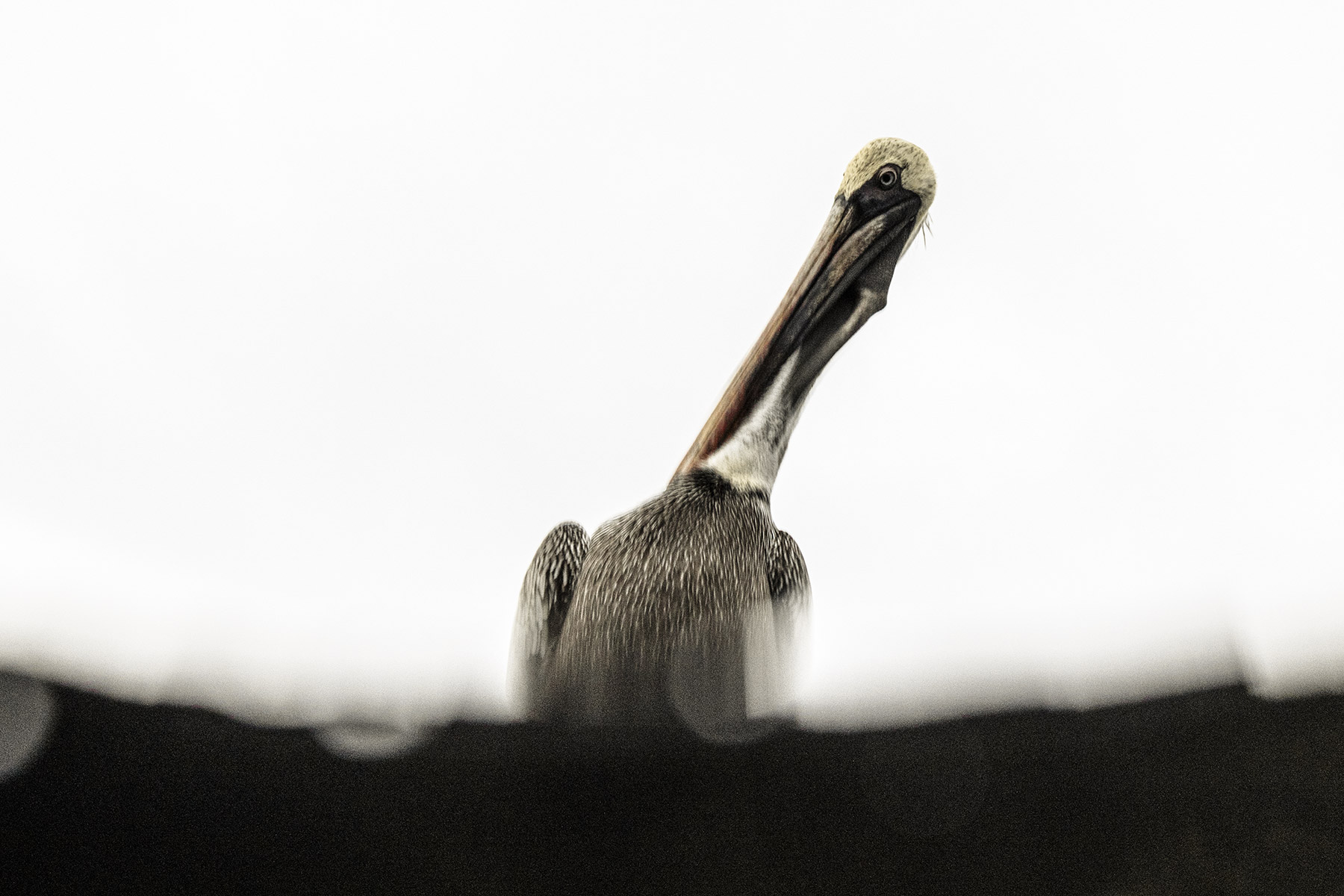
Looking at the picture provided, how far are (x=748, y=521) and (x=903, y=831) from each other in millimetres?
2129

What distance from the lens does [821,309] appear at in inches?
123

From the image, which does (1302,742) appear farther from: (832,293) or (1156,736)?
(832,293)

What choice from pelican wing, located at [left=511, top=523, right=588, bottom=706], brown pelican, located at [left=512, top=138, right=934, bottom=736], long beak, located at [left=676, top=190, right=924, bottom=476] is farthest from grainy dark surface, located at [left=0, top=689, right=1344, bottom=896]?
long beak, located at [left=676, top=190, right=924, bottom=476]

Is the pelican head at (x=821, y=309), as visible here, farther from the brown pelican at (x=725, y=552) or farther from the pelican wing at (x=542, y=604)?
the pelican wing at (x=542, y=604)

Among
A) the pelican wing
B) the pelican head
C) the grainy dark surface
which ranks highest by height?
the pelican head

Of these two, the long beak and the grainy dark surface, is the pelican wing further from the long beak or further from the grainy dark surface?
the grainy dark surface

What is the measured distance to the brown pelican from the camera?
2361 millimetres

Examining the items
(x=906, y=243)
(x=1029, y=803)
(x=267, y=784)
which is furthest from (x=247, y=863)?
(x=906, y=243)

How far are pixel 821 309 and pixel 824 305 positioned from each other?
18mm

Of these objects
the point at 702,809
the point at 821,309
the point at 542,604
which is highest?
the point at 821,309

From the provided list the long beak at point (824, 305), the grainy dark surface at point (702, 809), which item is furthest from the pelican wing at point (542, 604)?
the grainy dark surface at point (702, 809)

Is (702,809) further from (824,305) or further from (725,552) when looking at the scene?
(824,305)

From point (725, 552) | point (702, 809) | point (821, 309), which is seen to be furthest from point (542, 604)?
point (702, 809)

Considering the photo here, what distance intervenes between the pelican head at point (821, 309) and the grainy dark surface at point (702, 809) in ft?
7.29
